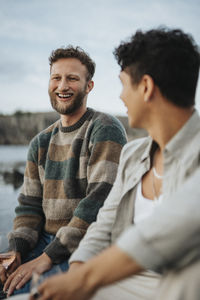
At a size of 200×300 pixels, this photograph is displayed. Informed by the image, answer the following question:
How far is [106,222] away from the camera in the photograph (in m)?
1.64

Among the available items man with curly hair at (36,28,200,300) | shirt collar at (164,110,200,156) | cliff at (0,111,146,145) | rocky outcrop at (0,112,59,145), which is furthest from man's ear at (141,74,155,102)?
rocky outcrop at (0,112,59,145)

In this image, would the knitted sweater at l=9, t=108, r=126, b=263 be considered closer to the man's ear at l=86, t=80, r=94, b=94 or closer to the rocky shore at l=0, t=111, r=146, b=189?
the man's ear at l=86, t=80, r=94, b=94

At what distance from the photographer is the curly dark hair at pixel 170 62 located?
1319 millimetres

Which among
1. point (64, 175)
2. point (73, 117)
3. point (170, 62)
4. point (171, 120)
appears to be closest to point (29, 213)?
point (64, 175)

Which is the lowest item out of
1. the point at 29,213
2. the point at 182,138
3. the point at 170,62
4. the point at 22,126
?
the point at 22,126

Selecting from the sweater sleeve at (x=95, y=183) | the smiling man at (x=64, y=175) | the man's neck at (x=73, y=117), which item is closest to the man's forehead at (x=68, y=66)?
the smiling man at (x=64, y=175)

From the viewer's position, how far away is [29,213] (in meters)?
→ 2.52

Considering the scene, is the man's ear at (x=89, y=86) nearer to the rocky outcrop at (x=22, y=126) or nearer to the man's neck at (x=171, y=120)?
the man's neck at (x=171, y=120)

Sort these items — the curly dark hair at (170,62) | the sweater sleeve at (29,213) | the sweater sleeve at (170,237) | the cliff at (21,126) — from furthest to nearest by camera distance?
the cliff at (21,126) → the sweater sleeve at (29,213) → the curly dark hair at (170,62) → the sweater sleeve at (170,237)

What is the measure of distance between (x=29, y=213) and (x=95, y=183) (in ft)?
2.20

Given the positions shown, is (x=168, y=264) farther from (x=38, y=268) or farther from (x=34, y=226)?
(x=34, y=226)

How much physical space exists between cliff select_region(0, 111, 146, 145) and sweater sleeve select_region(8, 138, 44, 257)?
36.9 metres

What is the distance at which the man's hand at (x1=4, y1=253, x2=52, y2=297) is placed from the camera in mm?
2031

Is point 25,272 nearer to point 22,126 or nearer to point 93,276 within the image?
point 93,276
